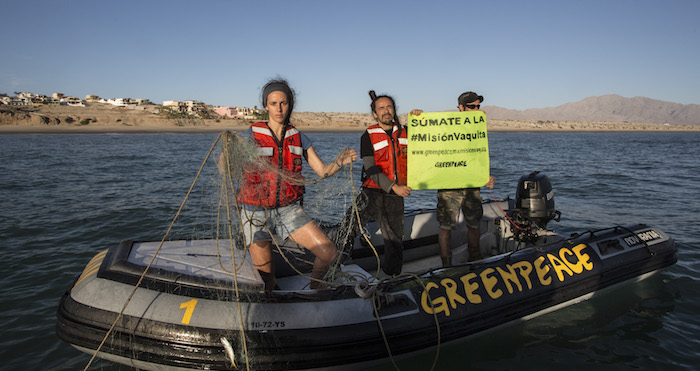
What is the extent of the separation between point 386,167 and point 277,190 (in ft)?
4.77

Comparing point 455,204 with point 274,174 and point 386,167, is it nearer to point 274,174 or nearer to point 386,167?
point 386,167

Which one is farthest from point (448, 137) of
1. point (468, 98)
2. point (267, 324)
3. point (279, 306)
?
point (267, 324)

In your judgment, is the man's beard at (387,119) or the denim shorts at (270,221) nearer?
the denim shorts at (270,221)

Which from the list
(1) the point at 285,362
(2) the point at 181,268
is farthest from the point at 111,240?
(1) the point at 285,362

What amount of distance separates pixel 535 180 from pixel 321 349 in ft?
12.0

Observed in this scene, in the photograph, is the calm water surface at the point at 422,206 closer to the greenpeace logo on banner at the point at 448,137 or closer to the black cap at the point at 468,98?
the greenpeace logo on banner at the point at 448,137

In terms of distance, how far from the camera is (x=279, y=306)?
3416 mm

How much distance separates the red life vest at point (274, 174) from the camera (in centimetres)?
333

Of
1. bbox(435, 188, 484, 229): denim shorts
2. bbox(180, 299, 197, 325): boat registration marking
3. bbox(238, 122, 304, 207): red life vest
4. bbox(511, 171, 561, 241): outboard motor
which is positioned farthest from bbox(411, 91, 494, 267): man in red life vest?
bbox(180, 299, 197, 325): boat registration marking

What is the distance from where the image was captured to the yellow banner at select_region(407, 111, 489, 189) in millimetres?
4387

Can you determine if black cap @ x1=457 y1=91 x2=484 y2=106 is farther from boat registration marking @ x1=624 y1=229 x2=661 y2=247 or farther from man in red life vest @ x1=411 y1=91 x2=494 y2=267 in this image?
boat registration marking @ x1=624 y1=229 x2=661 y2=247

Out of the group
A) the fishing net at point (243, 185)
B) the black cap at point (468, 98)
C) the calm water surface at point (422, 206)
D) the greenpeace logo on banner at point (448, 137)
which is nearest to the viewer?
the fishing net at point (243, 185)

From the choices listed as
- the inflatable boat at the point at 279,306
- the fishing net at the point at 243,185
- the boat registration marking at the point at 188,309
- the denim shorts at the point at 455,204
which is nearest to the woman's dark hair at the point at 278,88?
the fishing net at the point at 243,185

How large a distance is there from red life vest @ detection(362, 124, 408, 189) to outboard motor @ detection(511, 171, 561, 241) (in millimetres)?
1935
